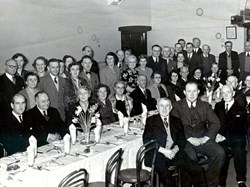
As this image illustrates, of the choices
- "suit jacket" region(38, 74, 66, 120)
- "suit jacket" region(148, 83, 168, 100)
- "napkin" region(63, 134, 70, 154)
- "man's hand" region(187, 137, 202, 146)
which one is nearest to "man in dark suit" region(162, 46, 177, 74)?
"suit jacket" region(148, 83, 168, 100)

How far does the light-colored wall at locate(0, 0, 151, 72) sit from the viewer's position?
292 inches

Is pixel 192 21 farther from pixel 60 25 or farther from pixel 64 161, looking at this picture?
pixel 64 161

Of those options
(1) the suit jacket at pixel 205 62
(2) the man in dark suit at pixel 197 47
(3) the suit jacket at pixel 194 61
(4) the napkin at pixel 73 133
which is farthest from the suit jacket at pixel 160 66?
(4) the napkin at pixel 73 133

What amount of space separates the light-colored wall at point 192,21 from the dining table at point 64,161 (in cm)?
620

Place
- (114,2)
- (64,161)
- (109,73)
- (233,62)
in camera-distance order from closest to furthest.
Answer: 1. (64,161)
2. (109,73)
3. (233,62)
4. (114,2)

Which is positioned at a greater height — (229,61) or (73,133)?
(229,61)

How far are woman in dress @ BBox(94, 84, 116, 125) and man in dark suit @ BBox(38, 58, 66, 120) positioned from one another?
0.56 meters

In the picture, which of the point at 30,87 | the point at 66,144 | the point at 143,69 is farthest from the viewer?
the point at 143,69

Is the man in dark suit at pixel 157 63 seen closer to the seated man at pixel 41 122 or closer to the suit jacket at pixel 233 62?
the suit jacket at pixel 233 62

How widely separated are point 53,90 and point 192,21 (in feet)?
20.5

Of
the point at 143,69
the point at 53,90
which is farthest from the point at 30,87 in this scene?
the point at 143,69

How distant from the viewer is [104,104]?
17.9 ft

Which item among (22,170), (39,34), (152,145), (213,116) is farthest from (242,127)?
(39,34)

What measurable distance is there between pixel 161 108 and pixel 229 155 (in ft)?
3.71
